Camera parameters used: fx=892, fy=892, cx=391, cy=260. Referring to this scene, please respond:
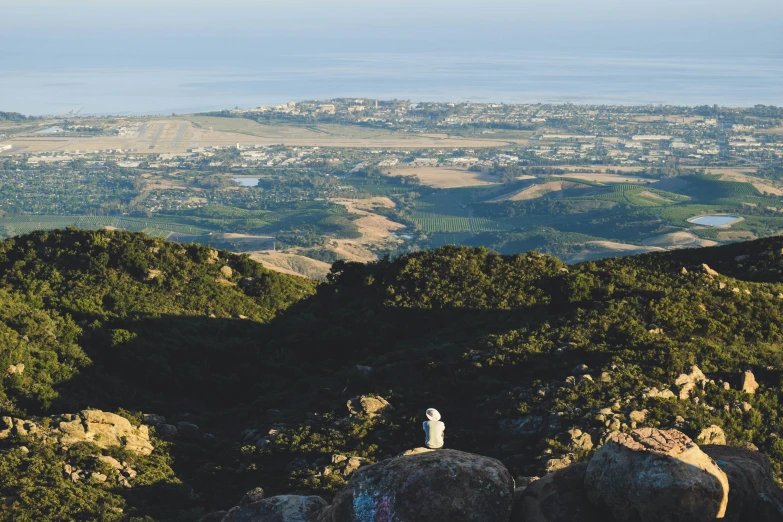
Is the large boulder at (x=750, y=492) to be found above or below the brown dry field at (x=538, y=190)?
above

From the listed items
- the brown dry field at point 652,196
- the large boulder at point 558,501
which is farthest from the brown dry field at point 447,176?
the large boulder at point 558,501

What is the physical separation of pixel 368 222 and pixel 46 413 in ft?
371

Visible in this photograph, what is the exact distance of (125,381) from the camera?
24.9 metres

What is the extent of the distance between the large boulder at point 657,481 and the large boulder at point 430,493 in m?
1.31

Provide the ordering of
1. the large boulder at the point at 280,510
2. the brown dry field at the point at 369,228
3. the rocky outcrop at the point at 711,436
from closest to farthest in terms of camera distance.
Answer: the large boulder at the point at 280,510 → the rocky outcrop at the point at 711,436 → the brown dry field at the point at 369,228

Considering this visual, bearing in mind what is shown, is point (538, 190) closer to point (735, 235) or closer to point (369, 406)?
point (735, 235)

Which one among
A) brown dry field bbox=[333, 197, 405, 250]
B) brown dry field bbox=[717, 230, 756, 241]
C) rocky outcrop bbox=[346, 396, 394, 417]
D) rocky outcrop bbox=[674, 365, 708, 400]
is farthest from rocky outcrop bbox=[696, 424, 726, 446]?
brown dry field bbox=[717, 230, 756, 241]

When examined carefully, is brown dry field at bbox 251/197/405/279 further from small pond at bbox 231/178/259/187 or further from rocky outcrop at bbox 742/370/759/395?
rocky outcrop at bbox 742/370/759/395

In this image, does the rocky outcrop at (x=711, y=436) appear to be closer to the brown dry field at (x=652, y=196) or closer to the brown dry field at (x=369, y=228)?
the brown dry field at (x=369, y=228)

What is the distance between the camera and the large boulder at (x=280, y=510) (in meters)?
13.3

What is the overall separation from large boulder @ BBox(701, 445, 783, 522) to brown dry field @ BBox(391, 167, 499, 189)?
153108 mm

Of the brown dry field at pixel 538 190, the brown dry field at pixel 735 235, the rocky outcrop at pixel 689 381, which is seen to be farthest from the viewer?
the brown dry field at pixel 538 190

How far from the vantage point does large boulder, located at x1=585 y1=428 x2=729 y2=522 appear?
1138 centimetres

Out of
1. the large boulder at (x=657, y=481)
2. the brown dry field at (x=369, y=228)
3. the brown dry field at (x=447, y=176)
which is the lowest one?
the brown dry field at (x=369, y=228)
